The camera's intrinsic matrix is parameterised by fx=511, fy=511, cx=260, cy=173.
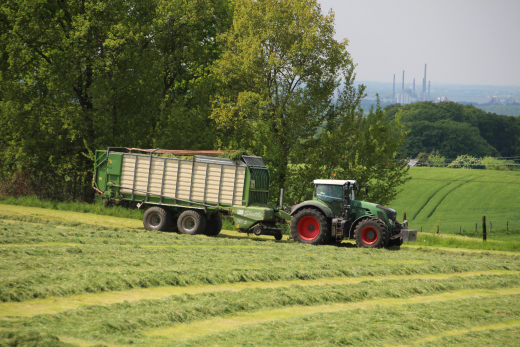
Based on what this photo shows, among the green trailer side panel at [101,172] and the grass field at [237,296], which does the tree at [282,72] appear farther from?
the grass field at [237,296]

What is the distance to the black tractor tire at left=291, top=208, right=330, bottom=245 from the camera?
55.0ft

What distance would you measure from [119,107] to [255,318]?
74.5 feet

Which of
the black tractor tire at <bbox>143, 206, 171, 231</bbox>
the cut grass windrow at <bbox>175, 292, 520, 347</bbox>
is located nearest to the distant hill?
the black tractor tire at <bbox>143, 206, 171, 231</bbox>

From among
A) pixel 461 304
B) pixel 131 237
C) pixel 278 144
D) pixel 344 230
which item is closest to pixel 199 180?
pixel 131 237

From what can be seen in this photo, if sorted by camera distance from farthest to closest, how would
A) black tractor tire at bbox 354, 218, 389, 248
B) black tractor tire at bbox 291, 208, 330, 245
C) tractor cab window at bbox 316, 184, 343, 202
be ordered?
tractor cab window at bbox 316, 184, 343, 202 < black tractor tire at bbox 291, 208, 330, 245 < black tractor tire at bbox 354, 218, 389, 248

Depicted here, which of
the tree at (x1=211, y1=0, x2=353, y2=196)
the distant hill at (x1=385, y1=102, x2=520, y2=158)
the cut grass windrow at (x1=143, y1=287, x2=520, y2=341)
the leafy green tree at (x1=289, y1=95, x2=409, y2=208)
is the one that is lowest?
the cut grass windrow at (x1=143, y1=287, x2=520, y2=341)

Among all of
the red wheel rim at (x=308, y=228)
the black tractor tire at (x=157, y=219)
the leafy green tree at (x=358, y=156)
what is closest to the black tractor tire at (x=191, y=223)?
the black tractor tire at (x=157, y=219)

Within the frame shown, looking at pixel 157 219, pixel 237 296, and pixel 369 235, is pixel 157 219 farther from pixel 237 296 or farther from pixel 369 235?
pixel 237 296

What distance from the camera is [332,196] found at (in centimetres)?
1725

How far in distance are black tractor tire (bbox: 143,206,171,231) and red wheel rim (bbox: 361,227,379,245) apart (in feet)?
22.6

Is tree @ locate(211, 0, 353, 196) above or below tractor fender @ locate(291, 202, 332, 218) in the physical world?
above

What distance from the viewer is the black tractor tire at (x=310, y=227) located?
659 inches

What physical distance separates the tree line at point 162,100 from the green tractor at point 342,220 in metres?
6.55

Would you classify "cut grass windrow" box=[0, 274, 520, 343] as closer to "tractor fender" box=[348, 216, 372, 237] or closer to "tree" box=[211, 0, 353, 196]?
"tractor fender" box=[348, 216, 372, 237]
